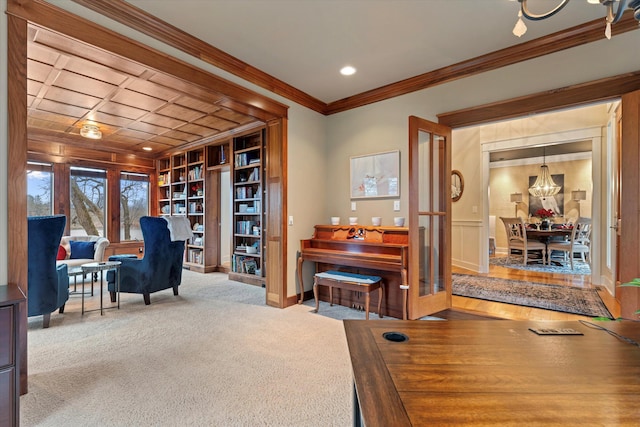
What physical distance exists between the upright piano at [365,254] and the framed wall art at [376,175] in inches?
20.0

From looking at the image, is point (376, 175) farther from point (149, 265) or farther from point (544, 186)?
point (544, 186)

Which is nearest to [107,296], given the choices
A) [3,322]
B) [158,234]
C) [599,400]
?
[158,234]

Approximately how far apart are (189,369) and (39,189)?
5740mm

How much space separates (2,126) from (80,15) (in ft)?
3.20

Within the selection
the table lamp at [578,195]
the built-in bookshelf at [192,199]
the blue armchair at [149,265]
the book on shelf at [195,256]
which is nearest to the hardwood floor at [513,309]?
the blue armchair at [149,265]

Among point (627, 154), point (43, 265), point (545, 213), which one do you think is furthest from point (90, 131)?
point (545, 213)

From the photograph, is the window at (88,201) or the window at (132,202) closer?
the window at (88,201)

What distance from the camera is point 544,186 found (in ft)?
25.3

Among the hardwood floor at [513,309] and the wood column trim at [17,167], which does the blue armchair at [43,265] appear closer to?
the wood column trim at [17,167]

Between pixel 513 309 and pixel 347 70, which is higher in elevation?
pixel 347 70

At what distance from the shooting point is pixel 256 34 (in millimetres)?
2723

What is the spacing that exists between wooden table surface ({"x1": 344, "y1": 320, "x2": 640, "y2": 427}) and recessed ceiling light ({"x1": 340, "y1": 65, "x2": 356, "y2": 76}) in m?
2.96

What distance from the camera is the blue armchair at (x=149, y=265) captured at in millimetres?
3832

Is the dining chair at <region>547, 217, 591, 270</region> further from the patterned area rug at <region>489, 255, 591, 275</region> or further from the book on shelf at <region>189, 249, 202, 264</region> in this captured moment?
the book on shelf at <region>189, 249, 202, 264</region>
